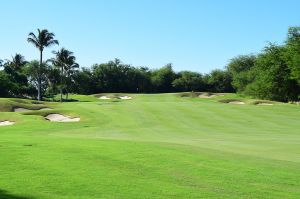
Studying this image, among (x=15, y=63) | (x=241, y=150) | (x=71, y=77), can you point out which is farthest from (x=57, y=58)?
(x=241, y=150)

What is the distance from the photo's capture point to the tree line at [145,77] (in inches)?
2618

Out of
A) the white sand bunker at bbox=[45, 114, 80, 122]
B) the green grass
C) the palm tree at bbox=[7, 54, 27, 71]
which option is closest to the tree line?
the palm tree at bbox=[7, 54, 27, 71]

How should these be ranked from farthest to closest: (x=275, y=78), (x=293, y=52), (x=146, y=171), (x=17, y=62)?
(x=17, y=62)
(x=275, y=78)
(x=293, y=52)
(x=146, y=171)

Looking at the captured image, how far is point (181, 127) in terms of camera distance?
2769 centimetres

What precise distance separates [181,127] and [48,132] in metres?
8.30

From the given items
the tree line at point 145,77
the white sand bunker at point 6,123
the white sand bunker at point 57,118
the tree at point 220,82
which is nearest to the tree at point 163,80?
the tree line at point 145,77

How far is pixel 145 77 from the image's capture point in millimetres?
124000

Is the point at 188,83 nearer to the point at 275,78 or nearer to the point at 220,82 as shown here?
the point at 220,82

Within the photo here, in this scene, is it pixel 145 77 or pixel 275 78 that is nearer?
pixel 275 78

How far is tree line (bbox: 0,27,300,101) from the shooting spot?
66.5 meters

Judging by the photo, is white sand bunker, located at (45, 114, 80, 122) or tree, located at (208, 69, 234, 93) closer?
white sand bunker, located at (45, 114, 80, 122)

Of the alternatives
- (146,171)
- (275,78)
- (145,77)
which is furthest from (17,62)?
(146,171)

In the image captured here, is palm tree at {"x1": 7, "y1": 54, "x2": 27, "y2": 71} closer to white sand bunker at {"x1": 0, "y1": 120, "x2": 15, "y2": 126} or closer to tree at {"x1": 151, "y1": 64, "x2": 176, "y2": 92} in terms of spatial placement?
tree at {"x1": 151, "y1": 64, "x2": 176, "y2": 92}

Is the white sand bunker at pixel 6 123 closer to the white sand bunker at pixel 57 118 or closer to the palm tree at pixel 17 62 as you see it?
the white sand bunker at pixel 57 118
